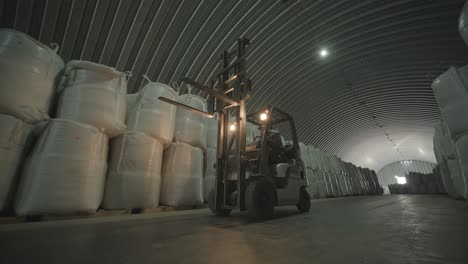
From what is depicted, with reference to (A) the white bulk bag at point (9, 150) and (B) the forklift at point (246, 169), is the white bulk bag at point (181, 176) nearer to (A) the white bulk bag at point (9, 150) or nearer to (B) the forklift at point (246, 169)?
(B) the forklift at point (246, 169)

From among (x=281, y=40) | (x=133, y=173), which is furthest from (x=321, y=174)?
(x=133, y=173)

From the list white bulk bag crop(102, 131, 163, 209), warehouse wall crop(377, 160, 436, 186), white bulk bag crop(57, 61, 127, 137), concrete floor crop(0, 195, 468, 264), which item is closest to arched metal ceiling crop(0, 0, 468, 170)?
white bulk bag crop(57, 61, 127, 137)

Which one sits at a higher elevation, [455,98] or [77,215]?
[455,98]

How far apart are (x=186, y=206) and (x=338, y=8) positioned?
24.0 feet

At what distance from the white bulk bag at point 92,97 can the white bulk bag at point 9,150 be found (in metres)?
0.50

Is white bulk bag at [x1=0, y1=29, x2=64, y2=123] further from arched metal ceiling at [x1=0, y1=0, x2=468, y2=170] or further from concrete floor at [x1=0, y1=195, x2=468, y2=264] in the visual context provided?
arched metal ceiling at [x1=0, y1=0, x2=468, y2=170]

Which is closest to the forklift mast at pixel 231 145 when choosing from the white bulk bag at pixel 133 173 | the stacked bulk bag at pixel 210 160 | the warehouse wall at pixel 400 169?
the stacked bulk bag at pixel 210 160

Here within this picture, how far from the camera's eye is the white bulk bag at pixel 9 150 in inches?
88.0

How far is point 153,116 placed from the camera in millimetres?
3611

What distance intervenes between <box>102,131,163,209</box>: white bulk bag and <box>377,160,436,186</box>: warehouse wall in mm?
33698

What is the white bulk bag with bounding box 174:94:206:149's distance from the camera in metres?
4.14

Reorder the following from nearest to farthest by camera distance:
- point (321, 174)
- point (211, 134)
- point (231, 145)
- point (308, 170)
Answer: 1. point (231, 145)
2. point (211, 134)
3. point (308, 170)
4. point (321, 174)

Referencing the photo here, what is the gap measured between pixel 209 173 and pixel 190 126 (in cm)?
123

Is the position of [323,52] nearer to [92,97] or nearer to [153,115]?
[153,115]
